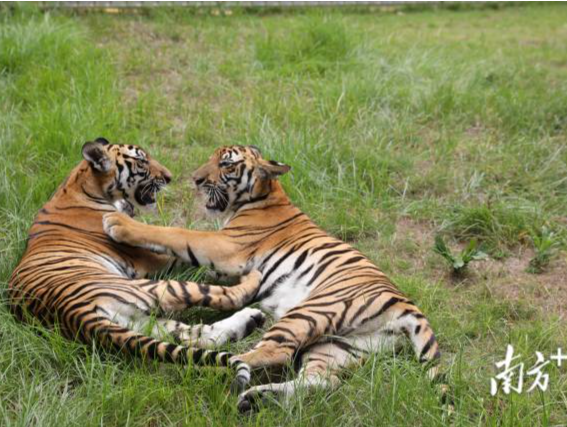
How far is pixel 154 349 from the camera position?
2.95 m

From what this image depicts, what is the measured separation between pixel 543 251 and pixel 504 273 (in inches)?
9.7

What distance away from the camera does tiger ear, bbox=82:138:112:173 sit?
3.88 meters

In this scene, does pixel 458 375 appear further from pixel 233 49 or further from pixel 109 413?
pixel 233 49

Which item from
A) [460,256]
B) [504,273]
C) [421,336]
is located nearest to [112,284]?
[421,336]

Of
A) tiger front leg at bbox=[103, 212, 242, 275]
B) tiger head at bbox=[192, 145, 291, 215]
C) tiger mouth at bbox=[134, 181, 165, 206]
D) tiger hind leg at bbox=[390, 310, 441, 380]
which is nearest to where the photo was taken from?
tiger hind leg at bbox=[390, 310, 441, 380]

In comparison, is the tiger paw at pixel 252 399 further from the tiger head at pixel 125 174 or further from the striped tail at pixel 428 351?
the tiger head at pixel 125 174

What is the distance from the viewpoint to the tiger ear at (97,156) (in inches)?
153

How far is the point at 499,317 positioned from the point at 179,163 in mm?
2253

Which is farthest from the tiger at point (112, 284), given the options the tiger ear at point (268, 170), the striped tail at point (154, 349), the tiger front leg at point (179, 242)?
the tiger ear at point (268, 170)

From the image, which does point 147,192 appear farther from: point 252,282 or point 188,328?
point 188,328

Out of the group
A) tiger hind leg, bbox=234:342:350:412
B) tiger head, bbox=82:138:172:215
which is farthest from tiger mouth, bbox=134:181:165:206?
tiger hind leg, bbox=234:342:350:412

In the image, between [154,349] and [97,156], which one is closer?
[154,349]

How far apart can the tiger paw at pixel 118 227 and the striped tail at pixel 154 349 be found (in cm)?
72

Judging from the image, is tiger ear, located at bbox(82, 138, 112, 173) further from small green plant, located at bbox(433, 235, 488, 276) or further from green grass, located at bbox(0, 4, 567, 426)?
small green plant, located at bbox(433, 235, 488, 276)
